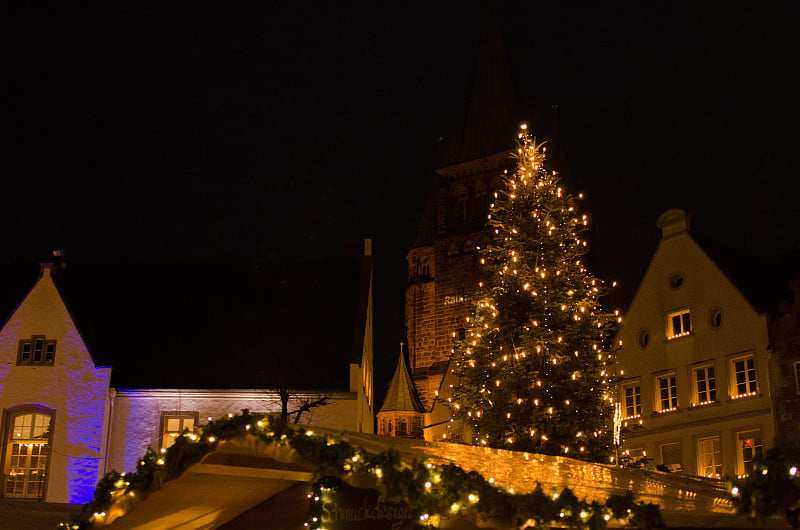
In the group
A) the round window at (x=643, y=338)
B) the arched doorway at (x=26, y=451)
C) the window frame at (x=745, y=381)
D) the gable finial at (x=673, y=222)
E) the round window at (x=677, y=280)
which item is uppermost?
the gable finial at (x=673, y=222)

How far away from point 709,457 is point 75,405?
17.7 meters

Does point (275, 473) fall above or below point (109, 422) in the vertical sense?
below

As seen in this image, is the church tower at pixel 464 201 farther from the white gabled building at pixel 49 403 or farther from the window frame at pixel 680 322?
the white gabled building at pixel 49 403

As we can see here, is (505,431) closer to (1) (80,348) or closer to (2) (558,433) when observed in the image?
(2) (558,433)

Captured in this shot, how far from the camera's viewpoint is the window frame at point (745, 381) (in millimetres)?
28500

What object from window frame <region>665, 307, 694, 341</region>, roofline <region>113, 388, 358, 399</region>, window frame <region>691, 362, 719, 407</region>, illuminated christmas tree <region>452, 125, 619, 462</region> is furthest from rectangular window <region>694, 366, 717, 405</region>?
roofline <region>113, 388, 358, 399</region>

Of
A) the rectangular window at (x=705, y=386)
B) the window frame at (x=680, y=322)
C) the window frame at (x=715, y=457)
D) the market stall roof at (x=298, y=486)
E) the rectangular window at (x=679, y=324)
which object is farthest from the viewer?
the rectangular window at (x=679, y=324)

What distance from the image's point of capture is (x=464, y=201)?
2817 inches

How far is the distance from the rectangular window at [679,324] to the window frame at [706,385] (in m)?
1.19

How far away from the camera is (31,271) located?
1257 inches

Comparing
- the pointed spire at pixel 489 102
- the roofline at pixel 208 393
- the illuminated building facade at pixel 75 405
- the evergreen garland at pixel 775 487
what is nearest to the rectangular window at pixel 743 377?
the illuminated building facade at pixel 75 405

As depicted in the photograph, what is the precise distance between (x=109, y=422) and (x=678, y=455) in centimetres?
1633

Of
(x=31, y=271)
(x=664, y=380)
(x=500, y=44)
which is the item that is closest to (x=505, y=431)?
(x=664, y=380)

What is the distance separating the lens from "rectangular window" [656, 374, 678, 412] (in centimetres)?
3108
